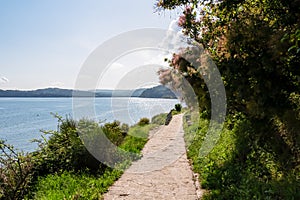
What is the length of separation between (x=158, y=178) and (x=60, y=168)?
86.8 inches

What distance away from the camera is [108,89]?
770cm

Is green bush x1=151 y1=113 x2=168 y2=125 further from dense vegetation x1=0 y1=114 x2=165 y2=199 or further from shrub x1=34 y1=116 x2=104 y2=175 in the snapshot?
shrub x1=34 y1=116 x2=104 y2=175

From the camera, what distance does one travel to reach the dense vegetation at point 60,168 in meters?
4.90

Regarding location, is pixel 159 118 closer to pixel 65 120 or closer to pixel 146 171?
pixel 65 120

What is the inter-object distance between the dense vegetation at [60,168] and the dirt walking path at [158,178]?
0.70ft

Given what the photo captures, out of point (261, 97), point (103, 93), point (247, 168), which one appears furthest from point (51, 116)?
point (261, 97)

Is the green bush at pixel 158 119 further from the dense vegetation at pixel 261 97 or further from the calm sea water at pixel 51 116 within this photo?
the dense vegetation at pixel 261 97

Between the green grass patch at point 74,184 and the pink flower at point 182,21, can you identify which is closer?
the green grass patch at point 74,184

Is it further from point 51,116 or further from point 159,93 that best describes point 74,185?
point 159,93

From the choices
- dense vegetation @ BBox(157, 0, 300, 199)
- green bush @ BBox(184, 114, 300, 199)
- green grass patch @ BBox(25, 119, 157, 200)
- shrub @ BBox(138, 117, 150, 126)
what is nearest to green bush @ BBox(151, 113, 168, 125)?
shrub @ BBox(138, 117, 150, 126)

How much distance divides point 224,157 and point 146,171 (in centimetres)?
148

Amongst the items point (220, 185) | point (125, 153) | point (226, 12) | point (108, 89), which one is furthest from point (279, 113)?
point (108, 89)

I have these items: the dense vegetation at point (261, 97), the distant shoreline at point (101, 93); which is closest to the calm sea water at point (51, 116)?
the distant shoreline at point (101, 93)

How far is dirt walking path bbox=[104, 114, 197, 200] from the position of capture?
14.7 ft
